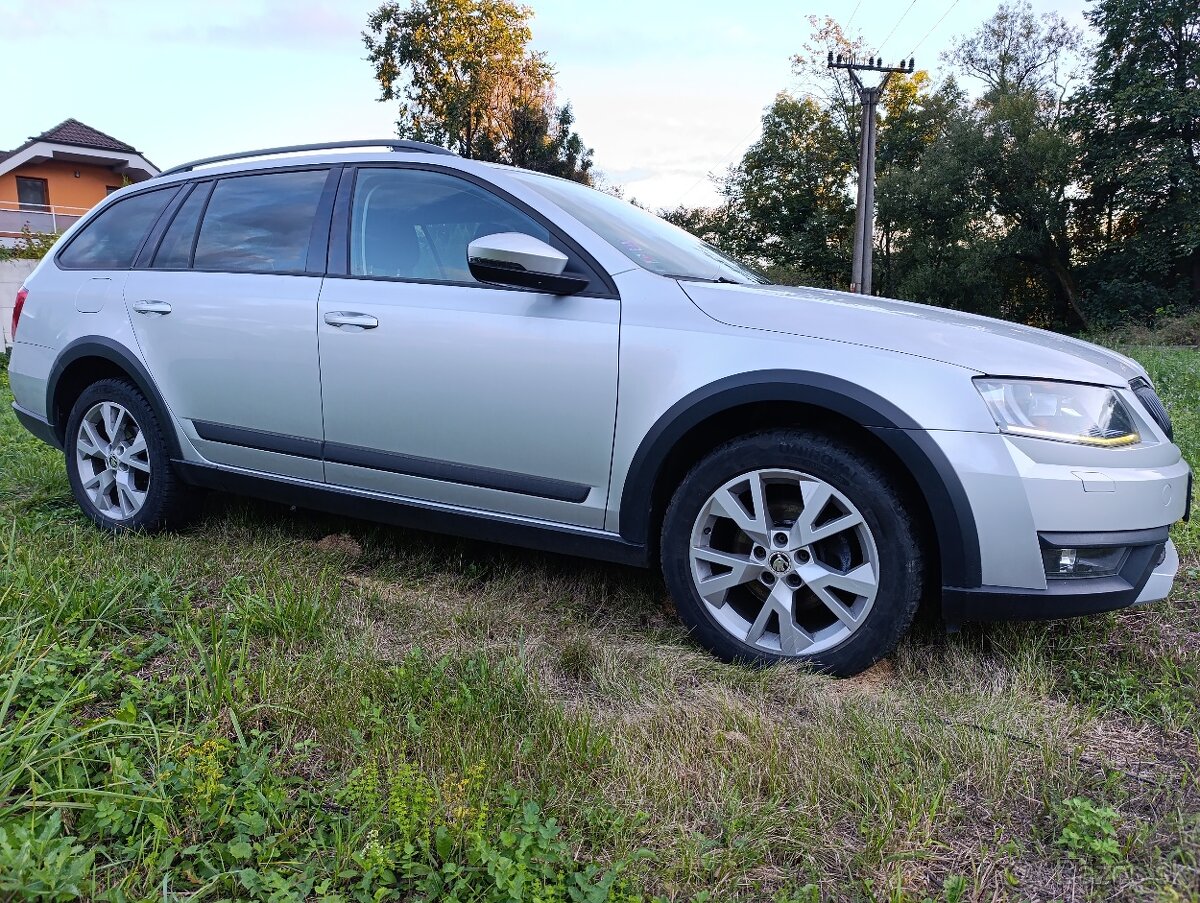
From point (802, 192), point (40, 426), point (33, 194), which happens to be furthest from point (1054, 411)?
point (802, 192)

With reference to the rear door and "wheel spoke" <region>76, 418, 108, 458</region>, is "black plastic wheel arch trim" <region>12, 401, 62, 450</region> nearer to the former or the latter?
"wheel spoke" <region>76, 418, 108, 458</region>

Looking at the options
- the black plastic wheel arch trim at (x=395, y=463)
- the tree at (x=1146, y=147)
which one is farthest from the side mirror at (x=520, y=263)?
the tree at (x=1146, y=147)

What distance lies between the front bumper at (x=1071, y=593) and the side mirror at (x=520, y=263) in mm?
1466

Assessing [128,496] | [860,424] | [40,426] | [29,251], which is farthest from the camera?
[29,251]

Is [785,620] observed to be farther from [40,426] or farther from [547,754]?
[40,426]

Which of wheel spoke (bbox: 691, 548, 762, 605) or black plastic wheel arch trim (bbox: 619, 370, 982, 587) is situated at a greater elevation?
black plastic wheel arch trim (bbox: 619, 370, 982, 587)

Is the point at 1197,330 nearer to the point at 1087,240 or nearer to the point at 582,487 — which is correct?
the point at 1087,240

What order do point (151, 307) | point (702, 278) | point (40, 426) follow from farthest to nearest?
point (40, 426) → point (151, 307) → point (702, 278)

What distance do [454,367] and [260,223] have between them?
50.2 inches

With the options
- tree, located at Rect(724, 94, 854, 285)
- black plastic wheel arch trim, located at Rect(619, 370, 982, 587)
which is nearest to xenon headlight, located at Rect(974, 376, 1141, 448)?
black plastic wheel arch trim, located at Rect(619, 370, 982, 587)

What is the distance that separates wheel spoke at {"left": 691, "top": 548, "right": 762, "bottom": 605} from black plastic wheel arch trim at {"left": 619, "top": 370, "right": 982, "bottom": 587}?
0.26 m

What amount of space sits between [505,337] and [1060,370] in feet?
5.36

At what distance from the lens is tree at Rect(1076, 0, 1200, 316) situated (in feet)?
80.1

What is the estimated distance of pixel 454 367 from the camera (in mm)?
2969
